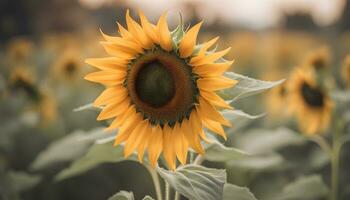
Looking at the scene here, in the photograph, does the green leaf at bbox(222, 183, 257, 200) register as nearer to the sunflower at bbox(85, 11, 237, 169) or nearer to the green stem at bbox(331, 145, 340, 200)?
the sunflower at bbox(85, 11, 237, 169)

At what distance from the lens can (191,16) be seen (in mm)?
12430

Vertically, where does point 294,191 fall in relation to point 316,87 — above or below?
below

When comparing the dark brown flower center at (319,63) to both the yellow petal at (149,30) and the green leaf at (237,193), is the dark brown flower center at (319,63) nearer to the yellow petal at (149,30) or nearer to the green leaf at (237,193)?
the green leaf at (237,193)

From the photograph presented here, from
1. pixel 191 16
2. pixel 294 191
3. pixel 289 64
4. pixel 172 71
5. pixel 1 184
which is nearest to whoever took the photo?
pixel 172 71

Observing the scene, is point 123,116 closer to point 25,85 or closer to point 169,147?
point 169,147

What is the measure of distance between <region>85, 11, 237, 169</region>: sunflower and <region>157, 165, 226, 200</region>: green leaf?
0.21ft

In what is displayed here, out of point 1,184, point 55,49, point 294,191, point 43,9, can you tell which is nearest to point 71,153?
point 1,184

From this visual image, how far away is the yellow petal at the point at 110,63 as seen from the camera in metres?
1.59

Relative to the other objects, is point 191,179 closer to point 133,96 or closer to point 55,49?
point 133,96

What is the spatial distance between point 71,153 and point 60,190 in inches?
35.2

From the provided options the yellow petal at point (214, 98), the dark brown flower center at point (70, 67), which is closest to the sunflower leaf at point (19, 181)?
the yellow petal at point (214, 98)

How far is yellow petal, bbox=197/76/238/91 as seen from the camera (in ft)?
4.85

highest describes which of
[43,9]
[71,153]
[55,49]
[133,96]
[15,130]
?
[133,96]

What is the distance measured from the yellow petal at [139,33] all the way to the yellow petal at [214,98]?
179 mm
